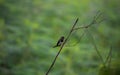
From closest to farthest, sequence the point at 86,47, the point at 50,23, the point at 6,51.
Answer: the point at 6,51 → the point at 86,47 → the point at 50,23

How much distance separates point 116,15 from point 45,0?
1316 mm

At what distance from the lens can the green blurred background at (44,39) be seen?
11.1 feet

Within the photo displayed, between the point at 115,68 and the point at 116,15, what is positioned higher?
the point at 115,68

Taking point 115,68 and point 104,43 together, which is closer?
point 115,68

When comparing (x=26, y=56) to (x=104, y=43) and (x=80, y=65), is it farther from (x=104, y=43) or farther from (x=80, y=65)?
(x=104, y=43)

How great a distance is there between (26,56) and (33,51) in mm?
106

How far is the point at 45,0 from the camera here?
5.19 m

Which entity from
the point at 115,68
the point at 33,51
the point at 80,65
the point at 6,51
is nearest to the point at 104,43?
the point at 80,65

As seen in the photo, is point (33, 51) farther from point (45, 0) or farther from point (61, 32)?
point (45, 0)

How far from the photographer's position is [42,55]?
12.1 ft

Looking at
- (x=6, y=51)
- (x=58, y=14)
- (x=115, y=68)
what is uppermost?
(x=115, y=68)

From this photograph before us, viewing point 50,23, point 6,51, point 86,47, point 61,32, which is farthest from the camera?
point 50,23

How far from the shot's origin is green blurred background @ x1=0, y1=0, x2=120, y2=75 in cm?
339

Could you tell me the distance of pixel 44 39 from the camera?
376 centimetres
